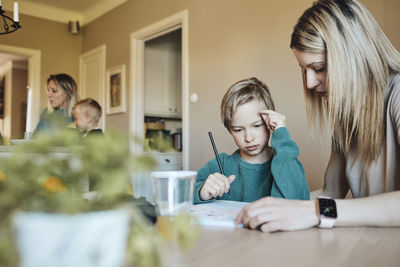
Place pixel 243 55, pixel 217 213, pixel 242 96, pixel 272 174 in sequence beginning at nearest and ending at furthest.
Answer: pixel 217 213, pixel 272 174, pixel 242 96, pixel 243 55

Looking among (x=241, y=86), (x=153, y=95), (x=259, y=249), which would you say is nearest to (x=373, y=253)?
(x=259, y=249)

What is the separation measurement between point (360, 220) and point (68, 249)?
0.61 meters

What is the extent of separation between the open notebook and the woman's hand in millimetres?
41

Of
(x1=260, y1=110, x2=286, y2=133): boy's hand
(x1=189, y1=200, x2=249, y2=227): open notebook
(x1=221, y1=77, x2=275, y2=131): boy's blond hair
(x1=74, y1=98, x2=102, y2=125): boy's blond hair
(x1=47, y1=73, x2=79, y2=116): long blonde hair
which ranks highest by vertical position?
(x1=47, y1=73, x2=79, y2=116): long blonde hair

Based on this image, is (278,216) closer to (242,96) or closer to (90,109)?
(242,96)

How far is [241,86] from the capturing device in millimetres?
1325

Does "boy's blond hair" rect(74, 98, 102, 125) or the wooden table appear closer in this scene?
the wooden table

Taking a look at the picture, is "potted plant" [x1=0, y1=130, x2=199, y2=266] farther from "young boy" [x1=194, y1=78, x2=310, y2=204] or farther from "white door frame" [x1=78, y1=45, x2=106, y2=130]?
"white door frame" [x1=78, y1=45, x2=106, y2=130]

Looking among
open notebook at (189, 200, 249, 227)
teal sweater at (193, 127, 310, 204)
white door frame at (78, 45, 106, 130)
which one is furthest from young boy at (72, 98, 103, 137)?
open notebook at (189, 200, 249, 227)

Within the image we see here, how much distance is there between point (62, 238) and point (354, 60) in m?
0.92

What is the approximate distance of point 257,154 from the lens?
4.40 ft

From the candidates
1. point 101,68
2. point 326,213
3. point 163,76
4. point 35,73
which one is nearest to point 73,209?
point 326,213

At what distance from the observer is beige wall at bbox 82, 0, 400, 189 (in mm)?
2189

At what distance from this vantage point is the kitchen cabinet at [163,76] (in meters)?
4.09
